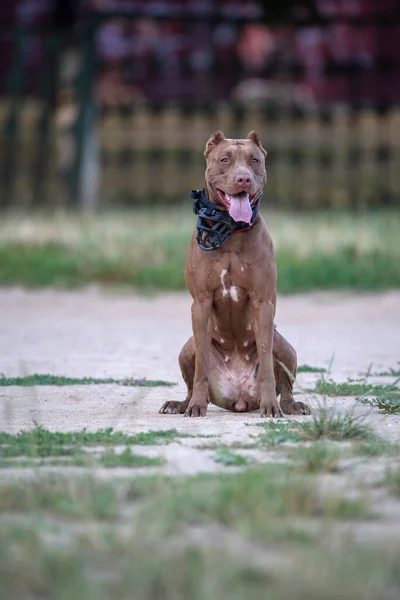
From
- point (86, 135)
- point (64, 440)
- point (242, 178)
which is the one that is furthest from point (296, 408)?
point (86, 135)

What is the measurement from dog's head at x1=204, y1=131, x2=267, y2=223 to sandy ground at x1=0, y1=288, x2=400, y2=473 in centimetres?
100

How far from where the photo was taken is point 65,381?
695 centimetres

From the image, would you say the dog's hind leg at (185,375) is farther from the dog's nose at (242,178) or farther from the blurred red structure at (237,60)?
the blurred red structure at (237,60)

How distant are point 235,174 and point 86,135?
37.5ft

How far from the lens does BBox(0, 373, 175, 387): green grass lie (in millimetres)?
6863

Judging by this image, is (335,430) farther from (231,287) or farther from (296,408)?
(231,287)

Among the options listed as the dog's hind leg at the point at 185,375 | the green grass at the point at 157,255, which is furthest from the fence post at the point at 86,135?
the dog's hind leg at the point at 185,375

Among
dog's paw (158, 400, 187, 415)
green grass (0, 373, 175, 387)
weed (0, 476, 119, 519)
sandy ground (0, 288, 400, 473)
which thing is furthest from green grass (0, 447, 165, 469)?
green grass (0, 373, 175, 387)

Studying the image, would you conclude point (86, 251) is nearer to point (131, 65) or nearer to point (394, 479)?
point (131, 65)

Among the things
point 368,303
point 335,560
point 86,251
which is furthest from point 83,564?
point 86,251

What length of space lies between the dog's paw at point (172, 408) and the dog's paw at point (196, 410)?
0.40 feet

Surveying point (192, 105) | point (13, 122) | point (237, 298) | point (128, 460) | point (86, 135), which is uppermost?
point (192, 105)

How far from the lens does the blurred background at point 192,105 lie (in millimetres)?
16953

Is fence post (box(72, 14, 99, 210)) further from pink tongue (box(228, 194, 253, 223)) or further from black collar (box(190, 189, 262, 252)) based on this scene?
pink tongue (box(228, 194, 253, 223))
